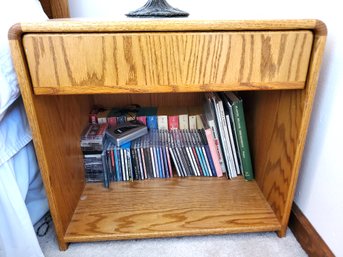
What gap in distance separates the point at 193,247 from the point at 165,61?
474 millimetres

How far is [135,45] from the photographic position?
457 mm

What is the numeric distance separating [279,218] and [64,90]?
61 cm

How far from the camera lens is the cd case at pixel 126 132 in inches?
32.1

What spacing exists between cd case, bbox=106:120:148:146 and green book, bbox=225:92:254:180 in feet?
1.01

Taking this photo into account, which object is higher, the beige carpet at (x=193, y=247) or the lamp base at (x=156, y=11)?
the lamp base at (x=156, y=11)

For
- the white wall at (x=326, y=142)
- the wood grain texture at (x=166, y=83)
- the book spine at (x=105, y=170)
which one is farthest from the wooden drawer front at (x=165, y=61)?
the book spine at (x=105, y=170)

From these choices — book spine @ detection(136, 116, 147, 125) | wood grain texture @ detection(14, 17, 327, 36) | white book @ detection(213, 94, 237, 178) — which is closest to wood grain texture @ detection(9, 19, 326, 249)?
wood grain texture @ detection(14, 17, 327, 36)

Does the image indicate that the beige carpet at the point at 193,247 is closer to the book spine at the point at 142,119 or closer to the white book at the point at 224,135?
the white book at the point at 224,135

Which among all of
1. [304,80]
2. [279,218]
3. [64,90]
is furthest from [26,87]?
[279,218]

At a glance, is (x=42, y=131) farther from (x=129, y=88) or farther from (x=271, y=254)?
(x=271, y=254)

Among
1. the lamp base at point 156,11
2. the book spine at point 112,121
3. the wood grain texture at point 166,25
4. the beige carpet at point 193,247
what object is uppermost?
the lamp base at point 156,11

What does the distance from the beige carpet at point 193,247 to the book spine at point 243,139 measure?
0.69 feet

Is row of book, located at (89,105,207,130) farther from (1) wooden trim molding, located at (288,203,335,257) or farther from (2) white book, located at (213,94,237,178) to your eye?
(1) wooden trim molding, located at (288,203,335,257)

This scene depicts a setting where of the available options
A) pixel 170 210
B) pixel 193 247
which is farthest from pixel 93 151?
pixel 193 247
